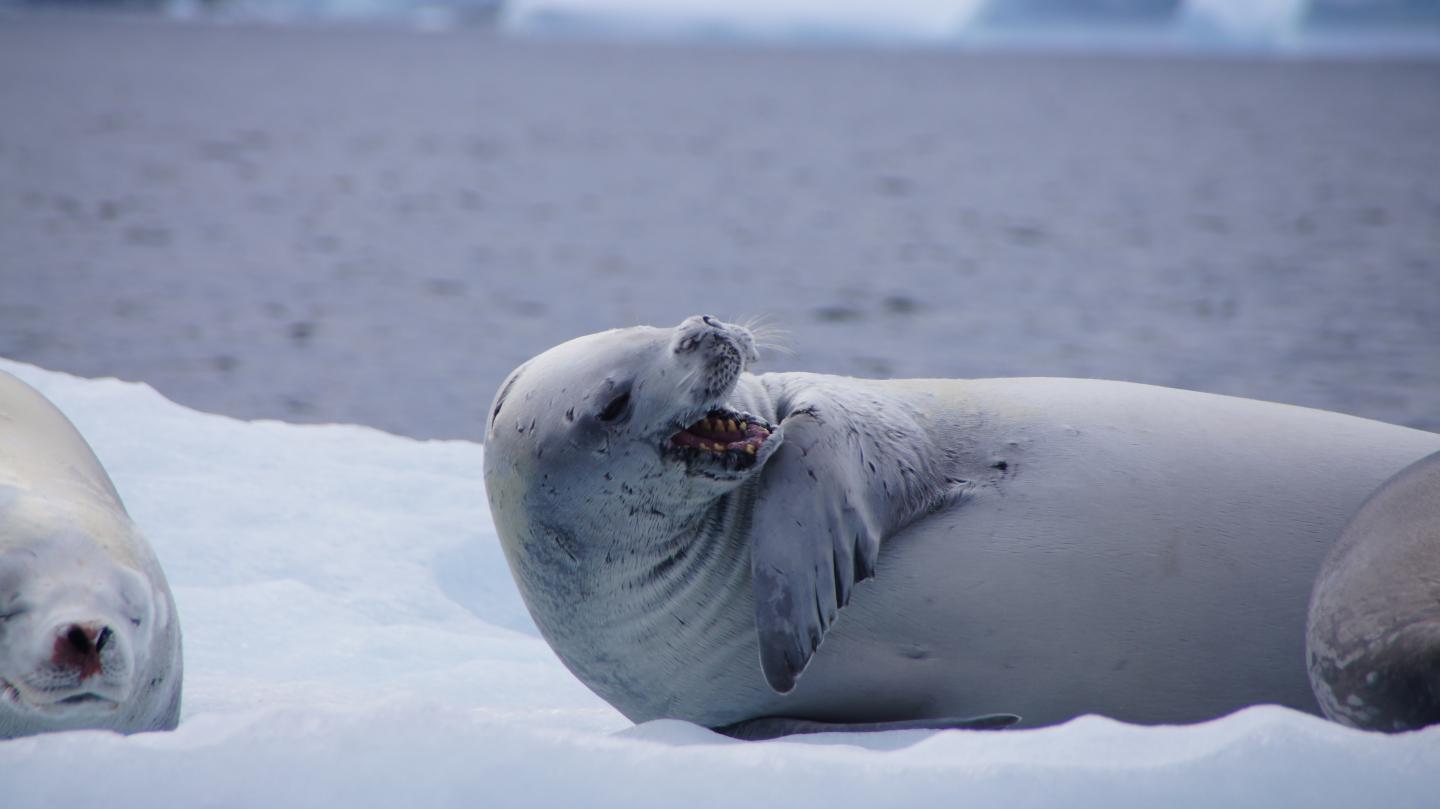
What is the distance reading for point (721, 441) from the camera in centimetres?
349

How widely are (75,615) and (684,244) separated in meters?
27.1

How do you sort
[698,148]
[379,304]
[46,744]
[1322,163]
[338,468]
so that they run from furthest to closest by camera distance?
1. [698,148]
2. [1322,163]
3. [379,304]
4. [338,468]
5. [46,744]

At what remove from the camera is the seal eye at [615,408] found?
340cm

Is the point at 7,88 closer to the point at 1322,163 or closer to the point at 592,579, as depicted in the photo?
the point at 1322,163

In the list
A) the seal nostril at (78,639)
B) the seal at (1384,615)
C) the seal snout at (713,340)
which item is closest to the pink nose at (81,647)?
the seal nostril at (78,639)

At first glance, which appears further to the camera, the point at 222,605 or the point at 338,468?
the point at 338,468

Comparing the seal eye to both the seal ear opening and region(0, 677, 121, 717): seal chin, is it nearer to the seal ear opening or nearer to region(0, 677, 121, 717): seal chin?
the seal ear opening

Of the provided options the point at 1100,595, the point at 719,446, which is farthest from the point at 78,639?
the point at 1100,595

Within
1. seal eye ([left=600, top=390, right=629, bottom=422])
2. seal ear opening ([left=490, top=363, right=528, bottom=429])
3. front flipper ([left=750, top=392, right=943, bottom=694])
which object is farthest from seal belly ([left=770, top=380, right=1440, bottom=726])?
seal ear opening ([left=490, top=363, right=528, bottom=429])

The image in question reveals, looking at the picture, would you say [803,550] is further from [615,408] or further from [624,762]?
[624,762]

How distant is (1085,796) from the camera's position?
2.43m

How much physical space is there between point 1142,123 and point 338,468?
7472 centimetres

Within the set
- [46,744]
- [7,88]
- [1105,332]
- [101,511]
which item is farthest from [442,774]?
[7,88]

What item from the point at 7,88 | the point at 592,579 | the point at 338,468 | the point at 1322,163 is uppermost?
the point at 592,579
